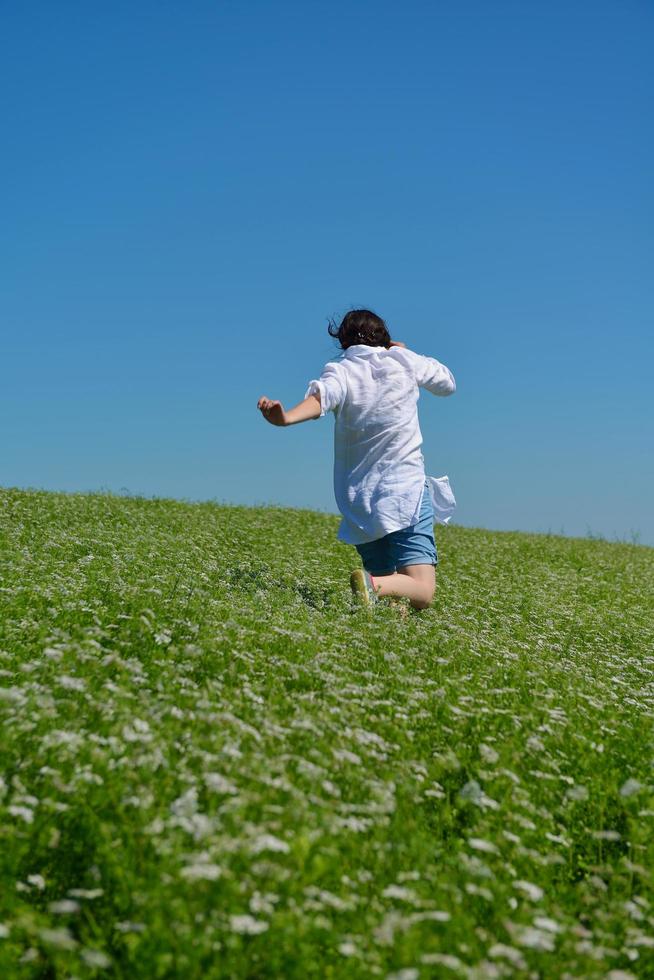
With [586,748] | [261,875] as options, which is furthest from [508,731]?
[261,875]

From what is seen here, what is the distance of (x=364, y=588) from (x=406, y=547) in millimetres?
784

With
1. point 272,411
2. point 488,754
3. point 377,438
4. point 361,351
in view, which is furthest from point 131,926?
point 361,351

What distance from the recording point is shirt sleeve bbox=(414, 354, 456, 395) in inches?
360

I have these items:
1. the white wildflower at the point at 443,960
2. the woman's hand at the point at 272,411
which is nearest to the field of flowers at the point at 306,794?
the white wildflower at the point at 443,960

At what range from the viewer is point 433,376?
9227mm

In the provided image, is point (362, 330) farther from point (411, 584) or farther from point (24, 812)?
point (24, 812)

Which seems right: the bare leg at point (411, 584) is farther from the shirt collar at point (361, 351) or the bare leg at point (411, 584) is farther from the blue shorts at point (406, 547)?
the shirt collar at point (361, 351)

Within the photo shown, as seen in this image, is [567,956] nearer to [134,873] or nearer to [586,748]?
[134,873]

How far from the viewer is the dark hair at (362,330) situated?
30.3 feet

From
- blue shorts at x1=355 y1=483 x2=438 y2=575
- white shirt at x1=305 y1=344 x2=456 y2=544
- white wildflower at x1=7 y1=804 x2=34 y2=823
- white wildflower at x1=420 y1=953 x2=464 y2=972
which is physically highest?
white shirt at x1=305 y1=344 x2=456 y2=544

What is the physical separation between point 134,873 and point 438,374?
663cm

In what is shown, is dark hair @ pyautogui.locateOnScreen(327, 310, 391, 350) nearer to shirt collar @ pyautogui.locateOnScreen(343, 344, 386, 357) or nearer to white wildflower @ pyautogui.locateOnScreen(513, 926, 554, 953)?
shirt collar @ pyautogui.locateOnScreen(343, 344, 386, 357)

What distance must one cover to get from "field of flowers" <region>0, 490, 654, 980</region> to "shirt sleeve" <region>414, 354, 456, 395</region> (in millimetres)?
2438

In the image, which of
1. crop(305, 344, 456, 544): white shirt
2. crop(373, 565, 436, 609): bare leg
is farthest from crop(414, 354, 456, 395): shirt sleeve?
crop(373, 565, 436, 609): bare leg
